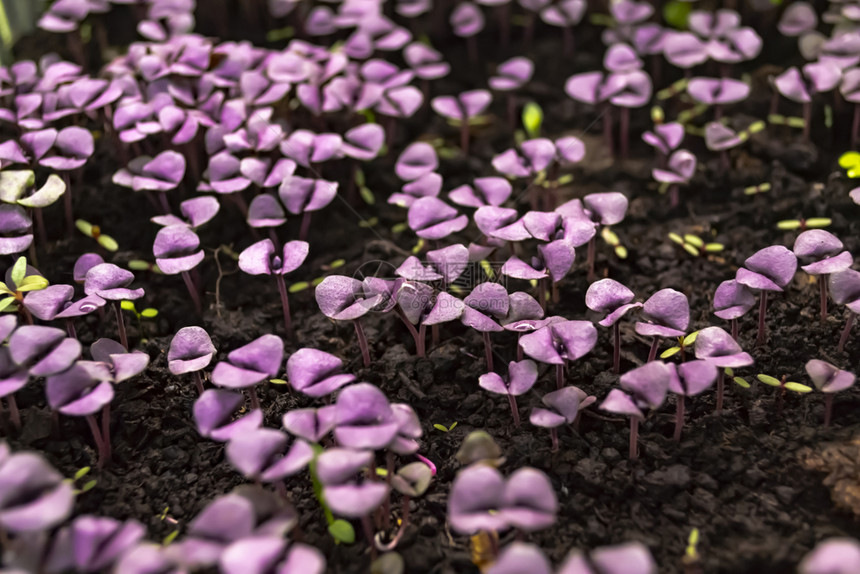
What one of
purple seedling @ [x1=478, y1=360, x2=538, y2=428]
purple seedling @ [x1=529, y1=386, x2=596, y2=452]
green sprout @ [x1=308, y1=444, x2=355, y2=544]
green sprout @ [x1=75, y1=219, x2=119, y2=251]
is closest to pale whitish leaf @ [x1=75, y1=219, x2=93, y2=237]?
green sprout @ [x1=75, y1=219, x2=119, y2=251]

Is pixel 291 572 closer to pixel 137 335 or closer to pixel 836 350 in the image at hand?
pixel 137 335

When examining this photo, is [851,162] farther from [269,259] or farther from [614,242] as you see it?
[269,259]

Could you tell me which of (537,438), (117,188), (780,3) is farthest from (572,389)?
(780,3)

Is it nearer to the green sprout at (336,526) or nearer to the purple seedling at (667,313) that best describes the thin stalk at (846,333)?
the purple seedling at (667,313)

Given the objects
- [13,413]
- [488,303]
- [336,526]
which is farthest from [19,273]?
[488,303]

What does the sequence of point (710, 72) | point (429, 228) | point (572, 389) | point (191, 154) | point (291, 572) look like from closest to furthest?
point (291, 572), point (572, 389), point (429, 228), point (191, 154), point (710, 72)

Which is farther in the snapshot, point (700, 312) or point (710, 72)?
point (710, 72)

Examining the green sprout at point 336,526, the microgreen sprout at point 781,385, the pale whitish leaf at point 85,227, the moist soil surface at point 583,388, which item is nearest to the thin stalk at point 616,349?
the moist soil surface at point 583,388
